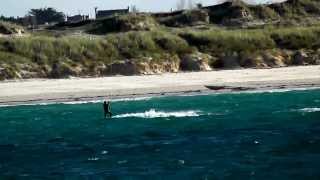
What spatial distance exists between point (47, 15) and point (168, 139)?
120184mm

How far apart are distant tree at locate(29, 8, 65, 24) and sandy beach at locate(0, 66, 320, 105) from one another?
8295cm

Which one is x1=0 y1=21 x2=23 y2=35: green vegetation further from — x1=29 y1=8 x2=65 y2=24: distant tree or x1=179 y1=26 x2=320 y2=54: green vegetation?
x1=29 y1=8 x2=65 y2=24: distant tree

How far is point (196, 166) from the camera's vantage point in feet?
83.9

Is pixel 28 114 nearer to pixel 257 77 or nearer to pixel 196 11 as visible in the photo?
pixel 257 77

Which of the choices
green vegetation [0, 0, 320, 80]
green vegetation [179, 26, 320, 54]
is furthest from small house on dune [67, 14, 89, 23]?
green vegetation [179, 26, 320, 54]

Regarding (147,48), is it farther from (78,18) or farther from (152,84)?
(78,18)

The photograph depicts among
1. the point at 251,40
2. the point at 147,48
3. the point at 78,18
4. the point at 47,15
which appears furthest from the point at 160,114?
the point at 47,15

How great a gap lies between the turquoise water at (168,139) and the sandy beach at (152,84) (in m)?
3.52

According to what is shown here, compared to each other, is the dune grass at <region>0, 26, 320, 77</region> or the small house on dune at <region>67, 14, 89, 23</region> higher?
the small house on dune at <region>67, 14, 89, 23</region>

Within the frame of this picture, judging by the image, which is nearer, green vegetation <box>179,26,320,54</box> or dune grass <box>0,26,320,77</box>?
dune grass <box>0,26,320,77</box>

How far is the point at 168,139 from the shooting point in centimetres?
3284

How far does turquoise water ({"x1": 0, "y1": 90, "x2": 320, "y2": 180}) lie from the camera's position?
82.5ft

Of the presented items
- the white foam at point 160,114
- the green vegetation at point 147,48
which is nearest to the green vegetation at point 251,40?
the green vegetation at point 147,48

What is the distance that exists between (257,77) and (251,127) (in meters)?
28.2
